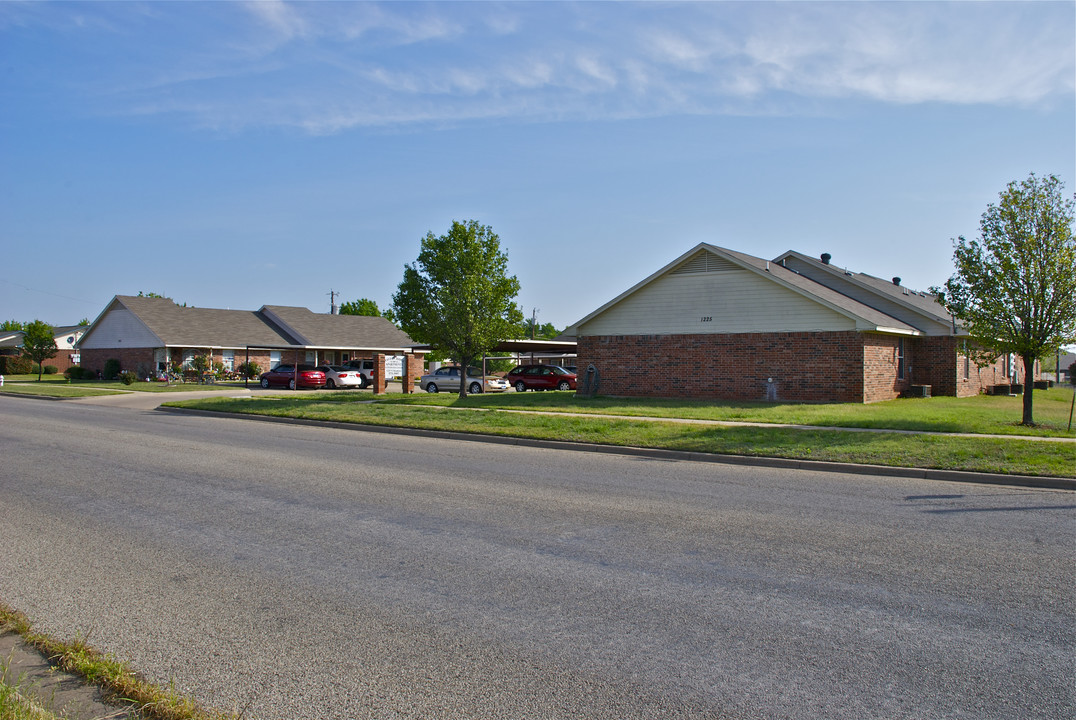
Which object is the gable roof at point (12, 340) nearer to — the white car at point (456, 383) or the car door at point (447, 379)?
the white car at point (456, 383)

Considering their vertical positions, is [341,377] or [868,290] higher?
[868,290]

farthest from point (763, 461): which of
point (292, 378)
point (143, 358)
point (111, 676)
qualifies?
point (143, 358)

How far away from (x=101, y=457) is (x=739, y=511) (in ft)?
33.9

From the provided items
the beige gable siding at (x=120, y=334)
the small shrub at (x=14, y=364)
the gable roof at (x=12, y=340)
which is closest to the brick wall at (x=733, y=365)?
the beige gable siding at (x=120, y=334)

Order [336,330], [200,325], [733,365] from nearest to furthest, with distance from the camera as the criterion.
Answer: [733,365] → [200,325] → [336,330]

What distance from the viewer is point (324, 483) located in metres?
10.1

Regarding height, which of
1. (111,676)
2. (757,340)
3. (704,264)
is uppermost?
(704,264)

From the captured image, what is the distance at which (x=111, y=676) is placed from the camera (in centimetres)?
402

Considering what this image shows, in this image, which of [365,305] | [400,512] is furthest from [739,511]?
[365,305]

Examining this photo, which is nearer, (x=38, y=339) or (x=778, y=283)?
(x=778, y=283)

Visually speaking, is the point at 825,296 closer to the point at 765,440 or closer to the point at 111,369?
the point at 765,440

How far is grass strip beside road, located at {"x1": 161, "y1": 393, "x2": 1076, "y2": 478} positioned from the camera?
1195 cm

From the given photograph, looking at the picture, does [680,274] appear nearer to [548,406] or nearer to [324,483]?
[548,406]

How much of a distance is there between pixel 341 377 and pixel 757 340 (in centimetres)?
2483
